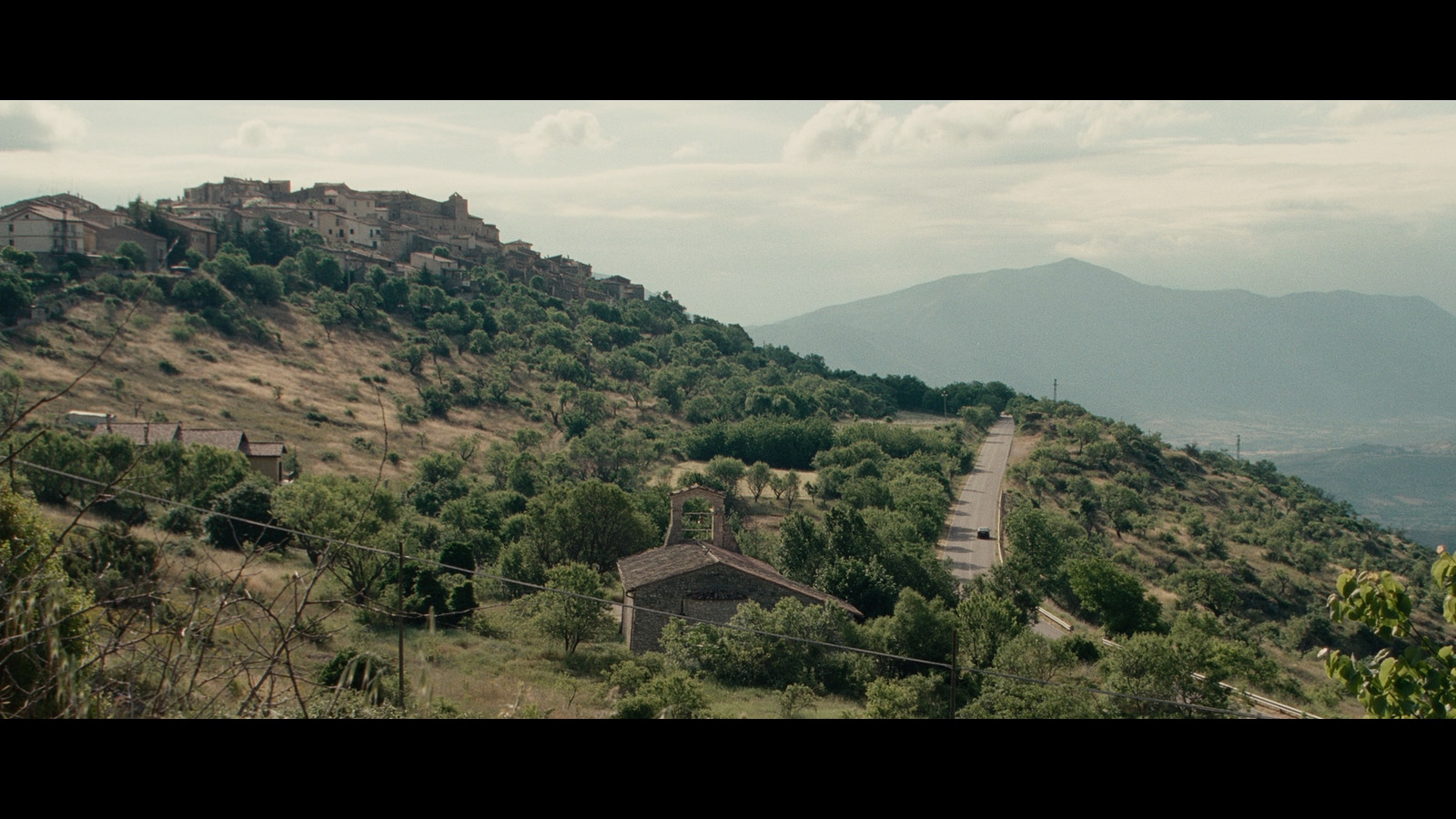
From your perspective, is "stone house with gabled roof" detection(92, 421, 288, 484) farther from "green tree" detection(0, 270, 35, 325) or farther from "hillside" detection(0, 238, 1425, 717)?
"green tree" detection(0, 270, 35, 325)

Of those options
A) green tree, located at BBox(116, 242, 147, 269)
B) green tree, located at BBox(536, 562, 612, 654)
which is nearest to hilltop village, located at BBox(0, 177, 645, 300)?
green tree, located at BBox(116, 242, 147, 269)

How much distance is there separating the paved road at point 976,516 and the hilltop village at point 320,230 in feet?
121

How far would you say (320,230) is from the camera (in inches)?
2739

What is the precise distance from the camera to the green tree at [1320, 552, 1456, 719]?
3.96 metres

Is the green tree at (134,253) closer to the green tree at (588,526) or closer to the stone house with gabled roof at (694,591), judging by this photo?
the green tree at (588,526)

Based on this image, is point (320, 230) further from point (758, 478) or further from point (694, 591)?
point (694, 591)

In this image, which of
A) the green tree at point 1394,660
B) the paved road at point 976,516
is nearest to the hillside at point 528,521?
the paved road at point 976,516

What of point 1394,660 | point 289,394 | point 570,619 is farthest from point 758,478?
point 1394,660

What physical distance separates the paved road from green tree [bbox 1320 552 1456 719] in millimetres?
26841
